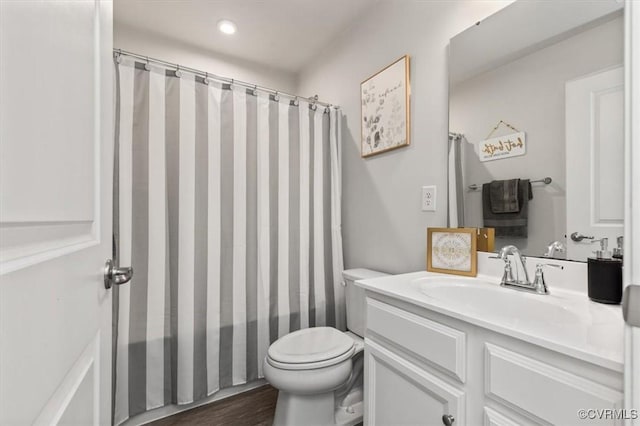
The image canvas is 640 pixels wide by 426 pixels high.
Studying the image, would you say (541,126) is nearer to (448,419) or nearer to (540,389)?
(540,389)

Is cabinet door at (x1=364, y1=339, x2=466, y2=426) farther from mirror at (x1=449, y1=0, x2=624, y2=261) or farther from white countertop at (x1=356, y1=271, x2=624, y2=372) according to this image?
mirror at (x1=449, y1=0, x2=624, y2=261)

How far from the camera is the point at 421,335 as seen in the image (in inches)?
35.1

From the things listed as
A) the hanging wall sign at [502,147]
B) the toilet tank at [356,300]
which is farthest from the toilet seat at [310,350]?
the hanging wall sign at [502,147]

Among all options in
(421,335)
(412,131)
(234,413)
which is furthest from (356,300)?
(412,131)

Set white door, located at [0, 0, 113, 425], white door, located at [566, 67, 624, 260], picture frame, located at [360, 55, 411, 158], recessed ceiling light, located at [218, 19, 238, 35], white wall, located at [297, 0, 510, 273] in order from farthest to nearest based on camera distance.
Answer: recessed ceiling light, located at [218, 19, 238, 35], picture frame, located at [360, 55, 411, 158], white wall, located at [297, 0, 510, 273], white door, located at [566, 67, 624, 260], white door, located at [0, 0, 113, 425]

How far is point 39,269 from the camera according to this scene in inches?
13.3

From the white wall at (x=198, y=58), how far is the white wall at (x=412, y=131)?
59cm

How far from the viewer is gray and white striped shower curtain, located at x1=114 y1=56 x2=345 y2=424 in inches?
56.9

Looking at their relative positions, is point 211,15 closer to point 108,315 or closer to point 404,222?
point 404,222

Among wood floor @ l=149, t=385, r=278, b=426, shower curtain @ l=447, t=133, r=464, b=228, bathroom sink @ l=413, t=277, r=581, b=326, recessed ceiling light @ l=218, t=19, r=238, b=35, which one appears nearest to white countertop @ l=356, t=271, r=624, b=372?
bathroom sink @ l=413, t=277, r=581, b=326

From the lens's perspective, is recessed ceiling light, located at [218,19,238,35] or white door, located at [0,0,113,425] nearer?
white door, located at [0,0,113,425]

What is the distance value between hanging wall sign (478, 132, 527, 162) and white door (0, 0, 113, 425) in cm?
138

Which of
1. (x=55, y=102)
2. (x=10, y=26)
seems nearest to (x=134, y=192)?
(x=55, y=102)

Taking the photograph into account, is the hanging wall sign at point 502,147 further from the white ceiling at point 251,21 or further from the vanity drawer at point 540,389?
the white ceiling at point 251,21
